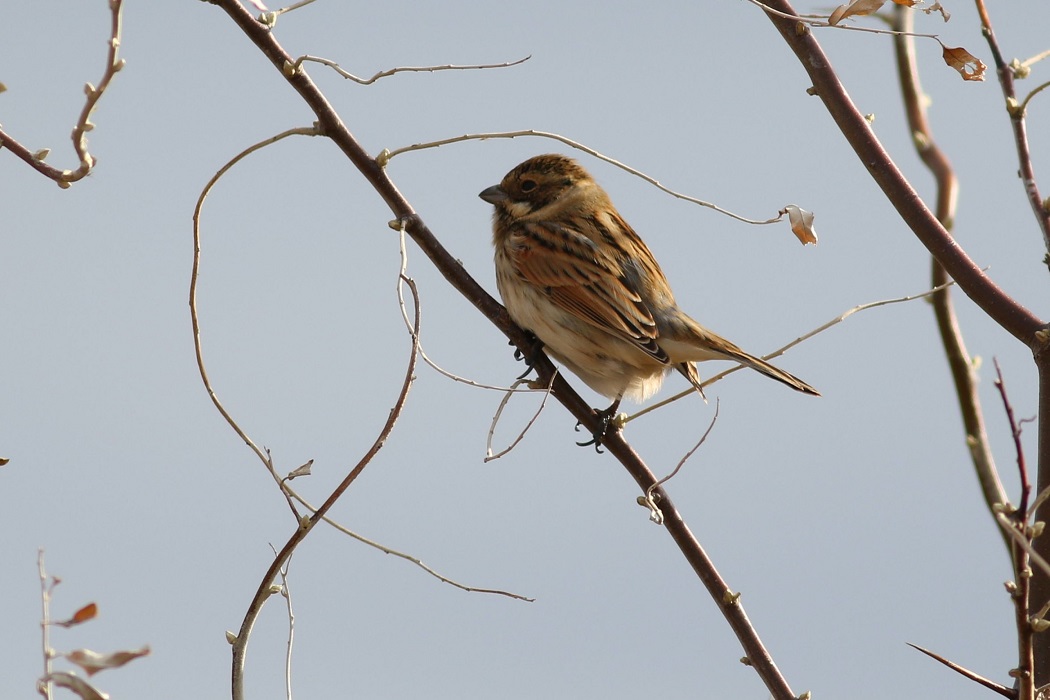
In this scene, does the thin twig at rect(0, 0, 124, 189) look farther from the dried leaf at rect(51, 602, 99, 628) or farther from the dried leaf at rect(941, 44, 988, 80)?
the dried leaf at rect(941, 44, 988, 80)

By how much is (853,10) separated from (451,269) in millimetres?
1025

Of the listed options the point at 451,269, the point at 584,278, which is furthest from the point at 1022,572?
the point at 584,278

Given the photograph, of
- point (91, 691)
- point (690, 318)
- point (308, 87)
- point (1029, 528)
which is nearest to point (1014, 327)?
point (1029, 528)

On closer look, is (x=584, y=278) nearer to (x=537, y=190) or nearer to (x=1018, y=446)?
(x=537, y=190)

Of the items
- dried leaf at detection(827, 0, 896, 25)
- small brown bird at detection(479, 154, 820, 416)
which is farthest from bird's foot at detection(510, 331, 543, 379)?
dried leaf at detection(827, 0, 896, 25)

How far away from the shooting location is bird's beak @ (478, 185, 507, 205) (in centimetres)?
498

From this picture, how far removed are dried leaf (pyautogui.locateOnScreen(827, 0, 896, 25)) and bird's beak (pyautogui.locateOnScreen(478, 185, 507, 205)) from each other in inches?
108

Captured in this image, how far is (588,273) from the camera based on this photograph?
450 centimetres

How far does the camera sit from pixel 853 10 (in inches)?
91.5

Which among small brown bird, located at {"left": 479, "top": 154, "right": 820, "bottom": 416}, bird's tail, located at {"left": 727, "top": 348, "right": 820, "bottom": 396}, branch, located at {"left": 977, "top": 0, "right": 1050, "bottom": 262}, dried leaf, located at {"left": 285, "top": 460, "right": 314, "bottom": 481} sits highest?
small brown bird, located at {"left": 479, "top": 154, "right": 820, "bottom": 416}

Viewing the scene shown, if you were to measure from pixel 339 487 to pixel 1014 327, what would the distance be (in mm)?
1350

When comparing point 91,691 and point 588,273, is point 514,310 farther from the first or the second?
point 91,691

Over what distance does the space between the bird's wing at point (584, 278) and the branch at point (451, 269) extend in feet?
5.04

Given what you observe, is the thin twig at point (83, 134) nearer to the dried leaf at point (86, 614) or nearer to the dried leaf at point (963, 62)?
the dried leaf at point (86, 614)
